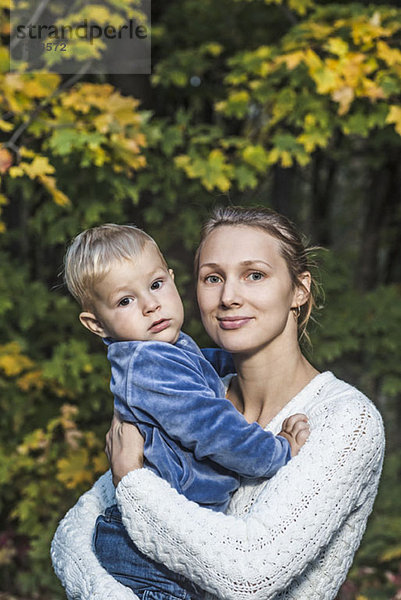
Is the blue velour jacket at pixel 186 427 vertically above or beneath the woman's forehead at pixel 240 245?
beneath

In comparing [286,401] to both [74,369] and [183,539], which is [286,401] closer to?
[183,539]

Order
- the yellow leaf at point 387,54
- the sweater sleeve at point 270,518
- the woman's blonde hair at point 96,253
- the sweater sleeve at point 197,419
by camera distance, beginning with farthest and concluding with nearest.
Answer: the yellow leaf at point 387,54 < the woman's blonde hair at point 96,253 < the sweater sleeve at point 197,419 < the sweater sleeve at point 270,518

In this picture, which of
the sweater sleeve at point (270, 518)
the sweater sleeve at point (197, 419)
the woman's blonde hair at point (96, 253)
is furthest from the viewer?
the woman's blonde hair at point (96, 253)

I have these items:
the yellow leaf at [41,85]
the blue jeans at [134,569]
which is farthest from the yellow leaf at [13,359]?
the blue jeans at [134,569]

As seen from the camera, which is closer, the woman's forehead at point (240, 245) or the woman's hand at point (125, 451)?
the woman's hand at point (125, 451)

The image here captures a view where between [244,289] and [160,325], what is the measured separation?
25cm

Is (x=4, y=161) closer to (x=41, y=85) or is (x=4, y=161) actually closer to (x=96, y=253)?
(x=41, y=85)

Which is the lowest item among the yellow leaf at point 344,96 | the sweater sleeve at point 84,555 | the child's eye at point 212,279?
the sweater sleeve at point 84,555

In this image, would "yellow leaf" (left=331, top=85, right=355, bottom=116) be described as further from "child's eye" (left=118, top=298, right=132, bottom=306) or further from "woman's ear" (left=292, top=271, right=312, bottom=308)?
"child's eye" (left=118, top=298, right=132, bottom=306)

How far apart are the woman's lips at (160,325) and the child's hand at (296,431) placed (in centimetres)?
41

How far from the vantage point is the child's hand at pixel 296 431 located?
172cm

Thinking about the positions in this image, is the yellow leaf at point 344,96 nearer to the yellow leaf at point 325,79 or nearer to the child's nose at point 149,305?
the yellow leaf at point 325,79

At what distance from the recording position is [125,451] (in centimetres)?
175

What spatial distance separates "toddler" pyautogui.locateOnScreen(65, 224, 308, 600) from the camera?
5.50ft
